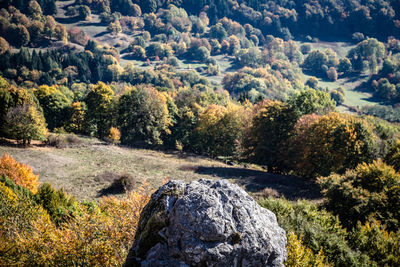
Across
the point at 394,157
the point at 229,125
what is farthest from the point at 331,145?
the point at 229,125

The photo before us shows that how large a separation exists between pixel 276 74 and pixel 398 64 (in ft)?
280

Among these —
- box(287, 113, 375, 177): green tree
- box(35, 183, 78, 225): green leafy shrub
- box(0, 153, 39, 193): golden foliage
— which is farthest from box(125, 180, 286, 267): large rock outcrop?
box(287, 113, 375, 177): green tree

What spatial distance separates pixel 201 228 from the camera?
766 centimetres

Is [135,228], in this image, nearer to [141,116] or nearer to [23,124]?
[23,124]

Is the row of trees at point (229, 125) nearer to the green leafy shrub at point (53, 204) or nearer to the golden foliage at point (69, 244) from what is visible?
the green leafy shrub at point (53, 204)

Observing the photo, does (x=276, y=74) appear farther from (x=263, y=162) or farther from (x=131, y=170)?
(x=131, y=170)

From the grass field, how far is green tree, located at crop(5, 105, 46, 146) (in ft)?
6.85

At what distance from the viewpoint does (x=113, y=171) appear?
38844 mm

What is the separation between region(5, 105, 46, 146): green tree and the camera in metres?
41.2

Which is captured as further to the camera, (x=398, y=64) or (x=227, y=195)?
(x=398, y=64)

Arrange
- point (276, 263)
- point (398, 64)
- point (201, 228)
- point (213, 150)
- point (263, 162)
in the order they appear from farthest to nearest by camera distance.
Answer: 1. point (398, 64)
2. point (213, 150)
3. point (263, 162)
4. point (276, 263)
5. point (201, 228)

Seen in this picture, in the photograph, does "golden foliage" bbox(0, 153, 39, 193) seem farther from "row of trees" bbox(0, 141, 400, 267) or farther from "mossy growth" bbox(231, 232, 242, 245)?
"mossy growth" bbox(231, 232, 242, 245)

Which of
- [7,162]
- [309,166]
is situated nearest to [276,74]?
[309,166]

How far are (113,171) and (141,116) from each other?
85.1ft
